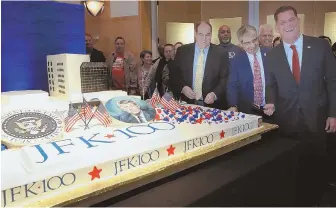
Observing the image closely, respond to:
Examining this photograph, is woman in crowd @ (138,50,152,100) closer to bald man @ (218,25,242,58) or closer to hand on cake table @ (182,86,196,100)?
hand on cake table @ (182,86,196,100)

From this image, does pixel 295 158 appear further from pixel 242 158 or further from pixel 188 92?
pixel 188 92

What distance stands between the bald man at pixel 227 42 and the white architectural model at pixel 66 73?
145 centimetres


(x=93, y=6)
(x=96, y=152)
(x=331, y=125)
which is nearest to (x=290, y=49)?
(x=331, y=125)

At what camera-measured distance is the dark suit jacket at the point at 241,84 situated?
300 centimetres

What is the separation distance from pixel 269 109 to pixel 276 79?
284mm

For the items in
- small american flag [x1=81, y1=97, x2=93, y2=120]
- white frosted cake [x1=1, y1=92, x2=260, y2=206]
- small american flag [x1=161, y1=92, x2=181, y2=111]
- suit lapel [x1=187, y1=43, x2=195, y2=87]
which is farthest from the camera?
suit lapel [x1=187, y1=43, x2=195, y2=87]

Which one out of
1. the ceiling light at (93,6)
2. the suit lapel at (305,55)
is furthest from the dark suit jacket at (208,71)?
the ceiling light at (93,6)

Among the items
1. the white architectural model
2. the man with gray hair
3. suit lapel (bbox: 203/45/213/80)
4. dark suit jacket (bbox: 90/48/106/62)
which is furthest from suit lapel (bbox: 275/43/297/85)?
dark suit jacket (bbox: 90/48/106/62)

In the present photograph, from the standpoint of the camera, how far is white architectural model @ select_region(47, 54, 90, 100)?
2.21m

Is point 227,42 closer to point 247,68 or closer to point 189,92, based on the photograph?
point 247,68

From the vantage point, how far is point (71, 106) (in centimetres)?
200

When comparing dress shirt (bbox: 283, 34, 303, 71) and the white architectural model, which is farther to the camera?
dress shirt (bbox: 283, 34, 303, 71)

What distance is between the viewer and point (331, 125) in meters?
2.75

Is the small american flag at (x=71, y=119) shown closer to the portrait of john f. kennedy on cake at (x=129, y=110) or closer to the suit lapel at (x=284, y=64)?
the portrait of john f. kennedy on cake at (x=129, y=110)
